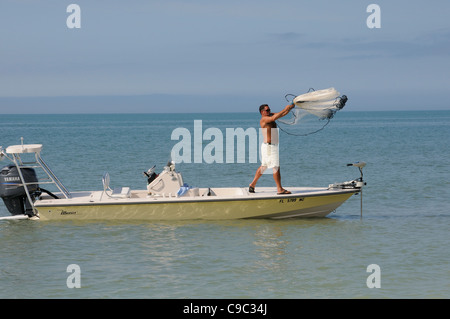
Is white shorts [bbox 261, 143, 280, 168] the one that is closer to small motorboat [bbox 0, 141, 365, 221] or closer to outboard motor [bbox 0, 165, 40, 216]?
small motorboat [bbox 0, 141, 365, 221]

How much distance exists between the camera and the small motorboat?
45.6 ft

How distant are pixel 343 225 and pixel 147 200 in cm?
452

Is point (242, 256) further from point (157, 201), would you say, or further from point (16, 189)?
point (16, 189)

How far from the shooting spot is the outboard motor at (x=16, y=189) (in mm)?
13938

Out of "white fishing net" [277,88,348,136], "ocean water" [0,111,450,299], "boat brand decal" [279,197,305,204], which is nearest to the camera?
"ocean water" [0,111,450,299]

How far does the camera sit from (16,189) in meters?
13.9

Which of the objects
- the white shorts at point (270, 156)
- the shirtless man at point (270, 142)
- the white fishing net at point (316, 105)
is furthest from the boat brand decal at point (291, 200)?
the white fishing net at point (316, 105)

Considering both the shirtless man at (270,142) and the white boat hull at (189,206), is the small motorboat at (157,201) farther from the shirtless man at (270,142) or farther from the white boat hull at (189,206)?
the shirtless man at (270,142)

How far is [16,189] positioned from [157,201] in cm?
310

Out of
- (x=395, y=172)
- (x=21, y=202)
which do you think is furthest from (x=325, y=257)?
(x=395, y=172)

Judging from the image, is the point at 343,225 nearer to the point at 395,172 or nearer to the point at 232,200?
the point at 232,200

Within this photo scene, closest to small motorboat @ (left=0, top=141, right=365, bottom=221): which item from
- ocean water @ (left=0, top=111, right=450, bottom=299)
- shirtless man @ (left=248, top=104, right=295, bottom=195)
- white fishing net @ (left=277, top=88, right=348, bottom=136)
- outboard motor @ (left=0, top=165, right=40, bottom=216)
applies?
outboard motor @ (left=0, top=165, right=40, bottom=216)
